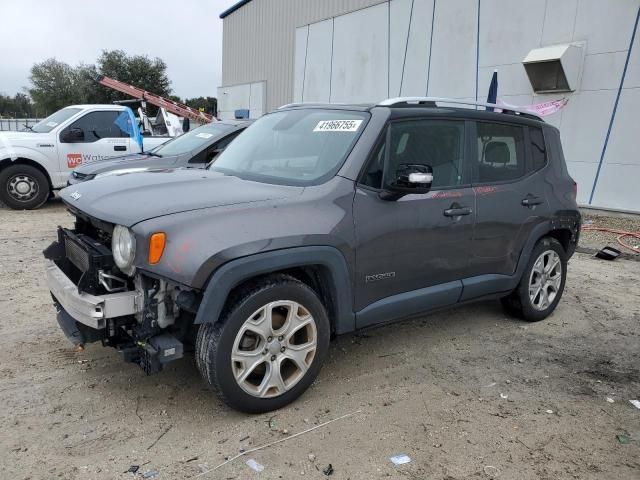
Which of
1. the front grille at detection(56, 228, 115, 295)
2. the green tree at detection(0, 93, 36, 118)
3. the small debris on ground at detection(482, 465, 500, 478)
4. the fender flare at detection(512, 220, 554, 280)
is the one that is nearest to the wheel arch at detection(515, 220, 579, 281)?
the fender flare at detection(512, 220, 554, 280)

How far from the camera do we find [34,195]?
945cm

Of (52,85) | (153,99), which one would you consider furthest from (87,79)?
(153,99)

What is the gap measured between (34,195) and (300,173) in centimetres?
773

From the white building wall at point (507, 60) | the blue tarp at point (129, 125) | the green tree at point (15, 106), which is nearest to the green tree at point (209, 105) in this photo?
the white building wall at point (507, 60)

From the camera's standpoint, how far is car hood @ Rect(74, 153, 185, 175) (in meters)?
7.31

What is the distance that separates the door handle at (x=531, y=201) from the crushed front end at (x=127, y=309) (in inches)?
114

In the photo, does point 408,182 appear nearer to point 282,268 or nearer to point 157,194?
point 282,268

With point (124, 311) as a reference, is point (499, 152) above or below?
above

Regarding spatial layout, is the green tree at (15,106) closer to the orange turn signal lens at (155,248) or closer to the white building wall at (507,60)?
the white building wall at (507,60)

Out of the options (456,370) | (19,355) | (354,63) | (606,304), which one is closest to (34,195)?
(19,355)

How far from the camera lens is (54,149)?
9477mm

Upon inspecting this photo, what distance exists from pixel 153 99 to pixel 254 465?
16.1m

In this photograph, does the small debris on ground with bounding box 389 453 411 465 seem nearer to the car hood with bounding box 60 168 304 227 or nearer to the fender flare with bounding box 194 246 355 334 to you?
the fender flare with bounding box 194 246 355 334

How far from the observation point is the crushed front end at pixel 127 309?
281 centimetres
